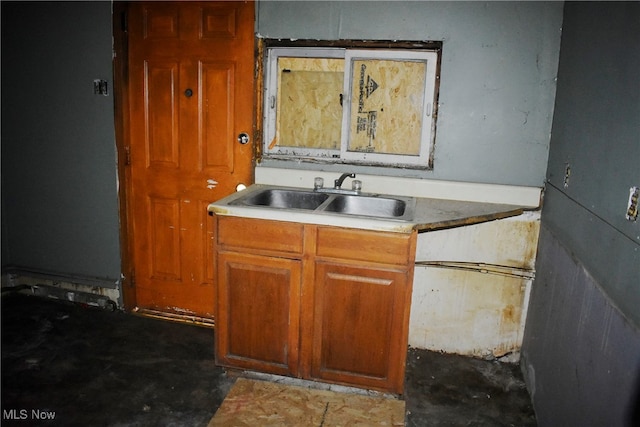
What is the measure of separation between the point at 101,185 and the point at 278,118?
53.7 inches

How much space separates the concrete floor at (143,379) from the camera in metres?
2.26

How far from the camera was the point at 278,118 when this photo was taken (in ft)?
9.83

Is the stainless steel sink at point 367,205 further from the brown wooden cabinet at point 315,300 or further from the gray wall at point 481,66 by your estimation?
the brown wooden cabinet at point 315,300

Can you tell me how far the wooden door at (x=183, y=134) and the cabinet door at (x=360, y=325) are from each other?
0.92 m

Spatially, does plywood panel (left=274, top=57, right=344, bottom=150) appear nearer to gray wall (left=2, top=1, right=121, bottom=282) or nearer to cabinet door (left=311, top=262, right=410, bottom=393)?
cabinet door (left=311, top=262, right=410, bottom=393)

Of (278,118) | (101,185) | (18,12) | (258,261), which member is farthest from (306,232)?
(18,12)

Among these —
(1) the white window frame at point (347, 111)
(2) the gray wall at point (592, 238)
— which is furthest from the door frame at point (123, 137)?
(2) the gray wall at point (592, 238)

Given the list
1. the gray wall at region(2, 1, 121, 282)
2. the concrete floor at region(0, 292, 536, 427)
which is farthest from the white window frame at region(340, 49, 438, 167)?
the gray wall at region(2, 1, 121, 282)

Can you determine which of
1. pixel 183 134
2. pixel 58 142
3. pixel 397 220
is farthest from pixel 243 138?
pixel 58 142

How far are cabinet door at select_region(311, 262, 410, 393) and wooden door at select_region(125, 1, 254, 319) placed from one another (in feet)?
3.00

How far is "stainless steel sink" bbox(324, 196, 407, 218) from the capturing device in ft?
8.76

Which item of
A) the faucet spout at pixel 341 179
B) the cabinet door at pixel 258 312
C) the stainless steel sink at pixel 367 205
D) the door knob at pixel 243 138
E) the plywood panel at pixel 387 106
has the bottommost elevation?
the cabinet door at pixel 258 312

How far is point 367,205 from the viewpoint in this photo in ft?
8.92

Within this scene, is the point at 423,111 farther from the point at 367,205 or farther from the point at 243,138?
the point at 243,138
